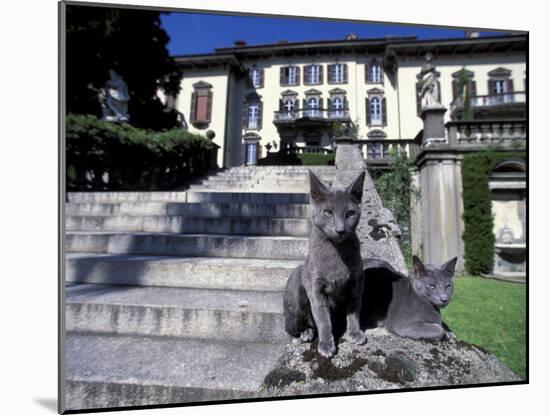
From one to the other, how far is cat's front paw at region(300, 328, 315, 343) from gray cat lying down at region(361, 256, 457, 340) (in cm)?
23

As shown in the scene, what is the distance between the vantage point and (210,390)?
3.49ft

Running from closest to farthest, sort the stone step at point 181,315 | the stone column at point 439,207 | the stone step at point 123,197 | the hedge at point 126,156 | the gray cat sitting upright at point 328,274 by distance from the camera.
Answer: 1. the gray cat sitting upright at point 328,274
2. the stone step at point 181,315
3. the hedge at point 126,156
4. the stone step at point 123,197
5. the stone column at point 439,207

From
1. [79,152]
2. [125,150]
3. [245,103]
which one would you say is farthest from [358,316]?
[125,150]

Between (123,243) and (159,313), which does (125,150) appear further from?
(159,313)

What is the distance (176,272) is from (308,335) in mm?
1051

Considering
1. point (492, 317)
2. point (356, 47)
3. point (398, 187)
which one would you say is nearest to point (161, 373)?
point (492, 317)

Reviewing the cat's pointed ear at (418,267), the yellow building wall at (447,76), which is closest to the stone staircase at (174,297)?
→ the cat's pointed ear at (418,267)

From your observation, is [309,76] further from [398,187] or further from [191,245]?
[398,187]

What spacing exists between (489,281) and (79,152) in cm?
388

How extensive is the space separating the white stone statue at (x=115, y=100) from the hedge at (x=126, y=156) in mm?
98

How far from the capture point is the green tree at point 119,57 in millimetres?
1522

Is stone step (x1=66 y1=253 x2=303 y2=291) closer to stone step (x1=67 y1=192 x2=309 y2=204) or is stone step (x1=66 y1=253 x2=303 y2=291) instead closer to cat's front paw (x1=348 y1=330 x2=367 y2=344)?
cat's front paw (x1=348 y1=330 x2=367 y2=344)

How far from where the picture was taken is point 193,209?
2.67m

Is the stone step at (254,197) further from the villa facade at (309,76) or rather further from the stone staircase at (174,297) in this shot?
the villa facade at (309,76)
